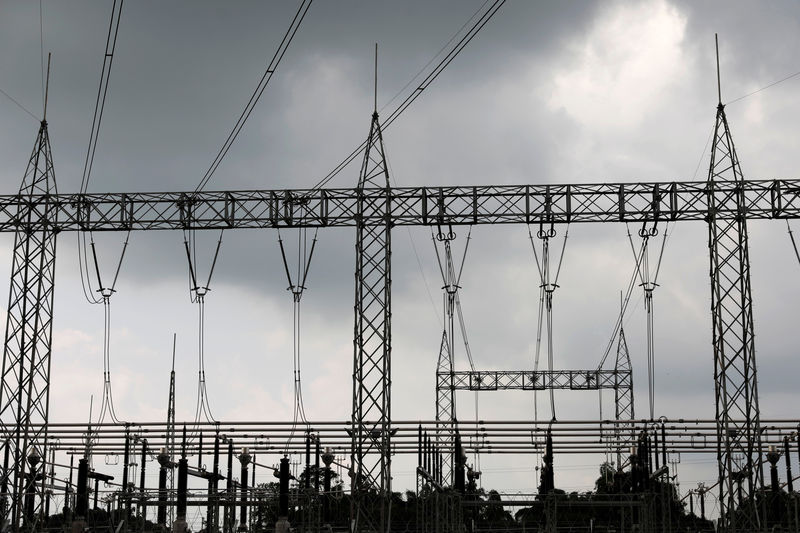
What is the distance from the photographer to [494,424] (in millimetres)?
37469

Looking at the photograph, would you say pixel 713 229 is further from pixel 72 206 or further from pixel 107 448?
pixel 107 448

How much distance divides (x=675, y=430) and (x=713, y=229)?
11.1m

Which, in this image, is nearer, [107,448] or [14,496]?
[14,496]

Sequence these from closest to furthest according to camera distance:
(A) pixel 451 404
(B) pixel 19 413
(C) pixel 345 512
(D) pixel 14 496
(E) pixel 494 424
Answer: (D) pixel 14 496 < (B) pixel 19 413 < (E) pixel 494 424 < (A) pixel 451 404 < (C) pixel 345 512

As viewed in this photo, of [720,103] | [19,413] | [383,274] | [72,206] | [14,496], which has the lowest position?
[14,496]

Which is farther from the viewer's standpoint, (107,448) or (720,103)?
(107,448)

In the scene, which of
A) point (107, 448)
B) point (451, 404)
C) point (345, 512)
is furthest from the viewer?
point (345, 512)

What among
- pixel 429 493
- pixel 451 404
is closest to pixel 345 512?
pixel 451 404

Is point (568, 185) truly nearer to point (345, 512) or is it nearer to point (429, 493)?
point (429, 493)

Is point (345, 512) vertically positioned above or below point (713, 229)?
below

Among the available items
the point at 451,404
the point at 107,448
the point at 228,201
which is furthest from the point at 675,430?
the point at 107,448

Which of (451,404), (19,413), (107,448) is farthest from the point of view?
(451,404)

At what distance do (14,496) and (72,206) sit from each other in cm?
823

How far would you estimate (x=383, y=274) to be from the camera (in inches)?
1160
